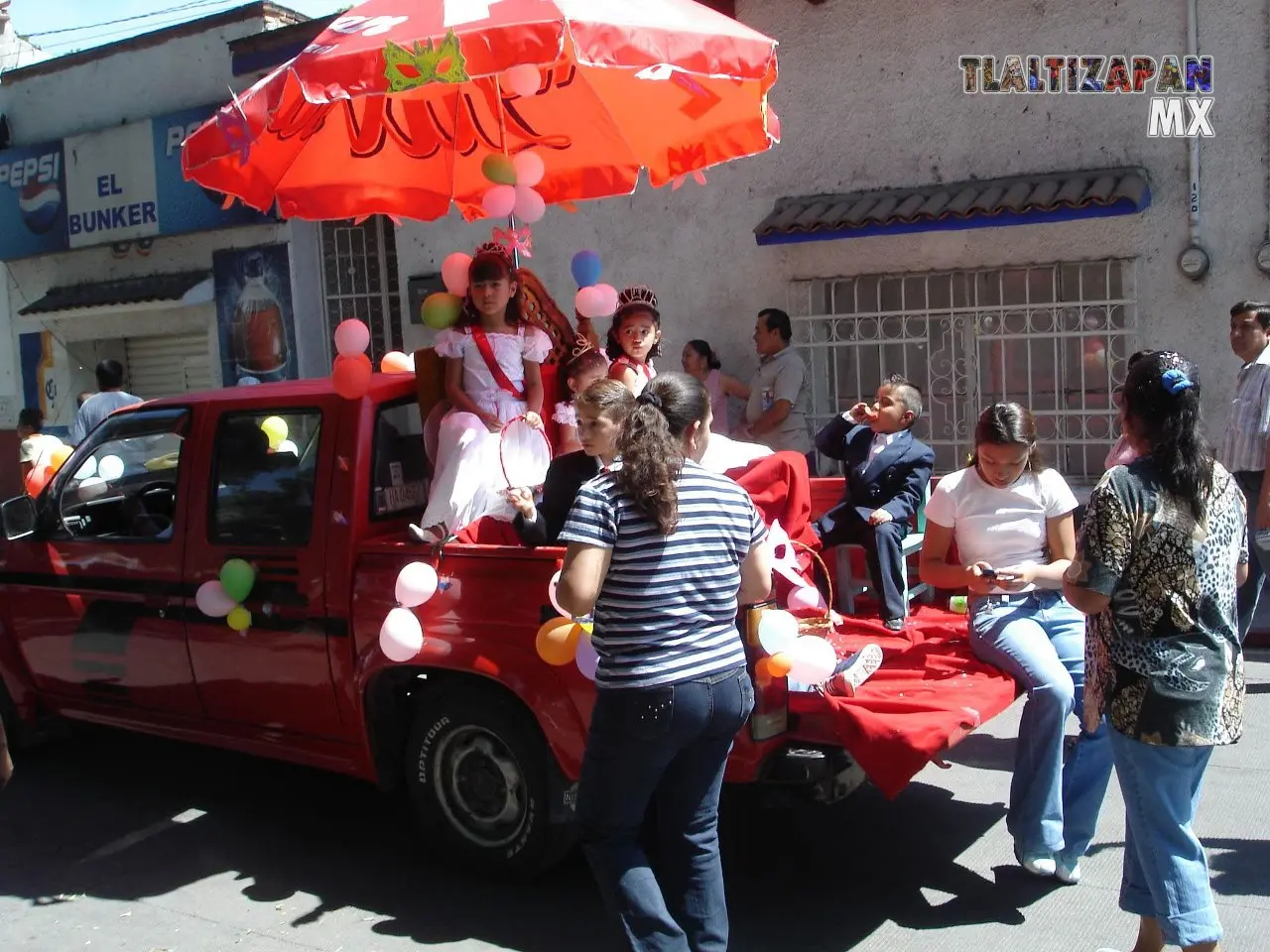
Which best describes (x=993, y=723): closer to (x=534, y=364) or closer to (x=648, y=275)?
(x=534, y=364)

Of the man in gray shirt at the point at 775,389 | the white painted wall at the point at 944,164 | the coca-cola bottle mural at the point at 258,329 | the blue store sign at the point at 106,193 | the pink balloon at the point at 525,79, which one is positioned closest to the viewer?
the pink balloon at the point at 525,79

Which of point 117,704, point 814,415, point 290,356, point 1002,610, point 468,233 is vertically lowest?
point 117,704

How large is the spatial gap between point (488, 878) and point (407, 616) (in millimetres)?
991

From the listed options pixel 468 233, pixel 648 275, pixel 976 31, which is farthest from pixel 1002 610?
pixel 468 233

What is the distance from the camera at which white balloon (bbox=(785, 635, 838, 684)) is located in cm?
378

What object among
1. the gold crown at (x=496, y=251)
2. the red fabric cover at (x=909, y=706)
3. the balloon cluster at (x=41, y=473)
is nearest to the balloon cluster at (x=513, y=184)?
the gold crown at (x=496, y=251)

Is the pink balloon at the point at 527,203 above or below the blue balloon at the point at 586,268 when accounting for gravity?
above

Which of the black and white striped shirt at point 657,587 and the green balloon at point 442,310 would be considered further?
the green balloon at point 442,310

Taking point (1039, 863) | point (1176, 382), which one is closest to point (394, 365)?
point (1039, 863)

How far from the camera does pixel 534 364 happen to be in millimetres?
5504

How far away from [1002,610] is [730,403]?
5.46 metres

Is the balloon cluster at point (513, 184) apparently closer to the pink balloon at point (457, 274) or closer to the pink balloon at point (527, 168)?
the pink balloon at point (527, 168)

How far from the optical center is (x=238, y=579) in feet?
15.7

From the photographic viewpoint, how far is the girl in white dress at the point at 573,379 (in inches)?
210
